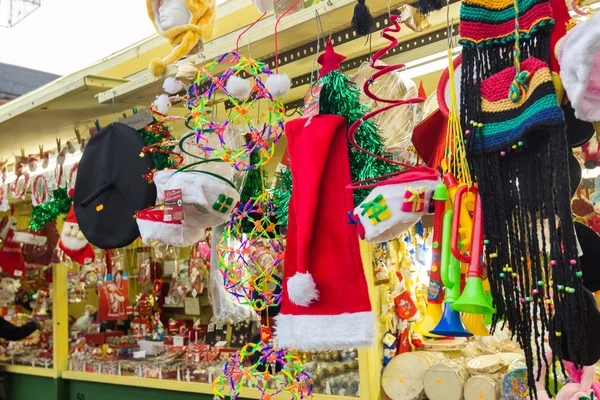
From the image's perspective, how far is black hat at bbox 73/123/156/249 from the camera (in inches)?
85.4

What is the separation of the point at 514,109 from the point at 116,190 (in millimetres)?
1507

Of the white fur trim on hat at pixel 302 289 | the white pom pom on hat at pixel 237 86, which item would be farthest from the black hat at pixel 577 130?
the white pom pom on hat at pixel 237 86

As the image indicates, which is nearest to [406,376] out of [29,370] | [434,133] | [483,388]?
[483,388]

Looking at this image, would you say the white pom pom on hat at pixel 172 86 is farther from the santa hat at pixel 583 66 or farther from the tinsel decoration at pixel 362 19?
the santa hat at pixel 583 66

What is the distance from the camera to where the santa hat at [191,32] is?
7.19 ft

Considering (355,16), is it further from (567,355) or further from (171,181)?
(567,355)

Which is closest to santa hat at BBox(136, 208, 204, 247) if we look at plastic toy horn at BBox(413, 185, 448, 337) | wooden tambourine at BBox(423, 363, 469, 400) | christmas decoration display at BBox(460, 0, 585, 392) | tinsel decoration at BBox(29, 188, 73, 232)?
plastic toy horn at BBox(413, 185, 448, 337)

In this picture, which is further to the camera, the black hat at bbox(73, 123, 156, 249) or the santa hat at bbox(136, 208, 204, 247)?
the black hat at bbox(73, 123, 156, 249)

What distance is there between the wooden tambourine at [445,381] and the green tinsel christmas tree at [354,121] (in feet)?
4.46

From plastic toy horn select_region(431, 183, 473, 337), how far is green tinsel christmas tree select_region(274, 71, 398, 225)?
0.34 m

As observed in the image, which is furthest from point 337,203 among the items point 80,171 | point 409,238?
point 409,238

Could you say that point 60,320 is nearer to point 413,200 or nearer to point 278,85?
point 278,85

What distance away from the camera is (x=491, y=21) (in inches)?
48.6

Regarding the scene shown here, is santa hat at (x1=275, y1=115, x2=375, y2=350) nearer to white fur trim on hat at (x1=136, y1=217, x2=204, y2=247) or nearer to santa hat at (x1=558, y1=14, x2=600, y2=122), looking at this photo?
white fur trim on hat at (x1=136, y1=217, x2=204, y2=247)
